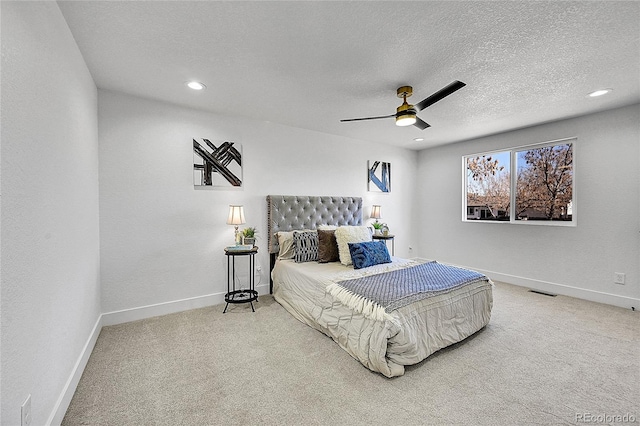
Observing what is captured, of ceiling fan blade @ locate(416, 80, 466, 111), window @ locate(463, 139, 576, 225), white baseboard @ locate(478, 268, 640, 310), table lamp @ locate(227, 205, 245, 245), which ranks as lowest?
white baseboard @ locate(478, 268, 640, 310)

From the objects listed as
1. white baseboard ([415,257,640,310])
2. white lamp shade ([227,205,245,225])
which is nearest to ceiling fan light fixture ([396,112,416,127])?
white lamp shade ([227,205,245,225])

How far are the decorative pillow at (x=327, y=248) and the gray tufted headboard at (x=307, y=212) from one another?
1.99ft

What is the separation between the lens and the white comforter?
78.9 inches

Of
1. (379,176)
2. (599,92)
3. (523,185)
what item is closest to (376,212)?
(379,176)

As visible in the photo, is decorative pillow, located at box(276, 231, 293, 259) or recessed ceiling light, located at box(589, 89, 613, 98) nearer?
recessed ceiling light, located at box(589, 89, 613, 98)

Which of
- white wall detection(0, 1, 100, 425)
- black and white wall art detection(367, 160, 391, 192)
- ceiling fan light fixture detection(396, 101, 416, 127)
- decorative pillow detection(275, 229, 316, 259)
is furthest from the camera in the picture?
black and white wall art detection(367, 160, 391, 192)

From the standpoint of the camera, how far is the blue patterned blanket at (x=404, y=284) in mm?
2170

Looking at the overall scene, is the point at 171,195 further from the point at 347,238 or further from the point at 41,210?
the point at 347,238

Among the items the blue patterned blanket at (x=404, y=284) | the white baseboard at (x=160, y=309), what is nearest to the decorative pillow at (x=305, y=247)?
the blue patterned blanket at (x=404, y=284)

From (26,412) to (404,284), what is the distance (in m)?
2.51

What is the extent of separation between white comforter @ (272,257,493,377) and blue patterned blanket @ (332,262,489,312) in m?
0.06

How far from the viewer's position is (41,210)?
1.41 meters

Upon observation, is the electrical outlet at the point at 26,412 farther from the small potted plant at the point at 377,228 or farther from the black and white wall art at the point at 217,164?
the small potted plant at the point at 377,228

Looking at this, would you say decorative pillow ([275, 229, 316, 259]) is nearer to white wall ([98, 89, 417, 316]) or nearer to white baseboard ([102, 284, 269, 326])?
white wall ([98, 89, 417, 316])
